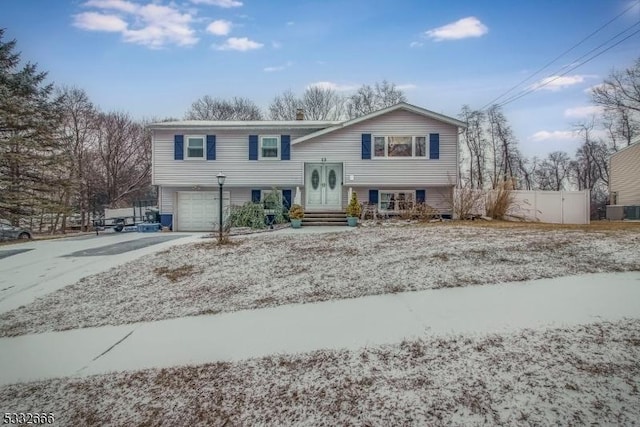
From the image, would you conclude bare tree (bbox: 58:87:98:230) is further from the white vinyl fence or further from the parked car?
the white vinyl fence

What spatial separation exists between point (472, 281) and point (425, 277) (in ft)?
2.40

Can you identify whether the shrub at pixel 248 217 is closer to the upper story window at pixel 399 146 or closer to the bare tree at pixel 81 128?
the upper story window at pixel 399 146

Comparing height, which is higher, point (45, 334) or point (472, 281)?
point (472, 281)

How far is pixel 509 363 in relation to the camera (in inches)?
129

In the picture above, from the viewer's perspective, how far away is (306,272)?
6879 mm

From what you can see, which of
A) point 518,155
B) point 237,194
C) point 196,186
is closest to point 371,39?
point 237,194

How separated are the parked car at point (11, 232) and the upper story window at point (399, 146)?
16.8 metres

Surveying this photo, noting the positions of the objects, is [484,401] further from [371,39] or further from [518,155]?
[518,155]

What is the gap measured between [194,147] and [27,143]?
24.3 feet

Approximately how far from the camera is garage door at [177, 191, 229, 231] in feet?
56.2

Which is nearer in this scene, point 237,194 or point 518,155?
point 237,194

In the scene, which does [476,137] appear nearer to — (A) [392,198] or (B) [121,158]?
(A) [392,198]

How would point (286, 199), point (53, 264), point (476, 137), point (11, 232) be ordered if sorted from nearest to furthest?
point (53, 264) → point (286, 199) → point (11, 232) → point (476, 137)

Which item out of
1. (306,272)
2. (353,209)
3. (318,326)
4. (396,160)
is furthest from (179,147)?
(318,326)
